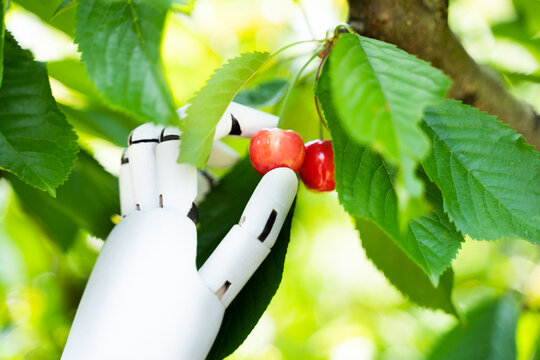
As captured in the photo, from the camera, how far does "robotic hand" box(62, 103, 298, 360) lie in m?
0.44

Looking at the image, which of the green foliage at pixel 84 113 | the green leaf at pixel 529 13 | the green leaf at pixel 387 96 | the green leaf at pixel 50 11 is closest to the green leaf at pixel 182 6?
the green leaf at pixel 387 96

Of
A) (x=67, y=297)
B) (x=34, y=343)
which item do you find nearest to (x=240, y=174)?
(x=67, y=297)

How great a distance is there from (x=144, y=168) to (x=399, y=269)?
0.33 metres

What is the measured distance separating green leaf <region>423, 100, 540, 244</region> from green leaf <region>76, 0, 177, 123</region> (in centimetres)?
23

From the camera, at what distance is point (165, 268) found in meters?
0.45

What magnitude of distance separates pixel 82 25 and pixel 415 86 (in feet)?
0.81

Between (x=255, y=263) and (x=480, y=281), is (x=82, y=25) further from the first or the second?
(x=480, y=281)

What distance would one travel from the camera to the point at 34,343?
1131 mm

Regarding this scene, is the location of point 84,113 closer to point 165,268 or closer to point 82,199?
point 82,199

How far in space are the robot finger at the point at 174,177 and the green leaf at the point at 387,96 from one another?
0.19 m

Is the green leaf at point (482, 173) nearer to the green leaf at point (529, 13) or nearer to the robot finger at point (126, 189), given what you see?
the robot finger at point (126, 189)

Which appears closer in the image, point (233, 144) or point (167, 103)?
point (167, 103)

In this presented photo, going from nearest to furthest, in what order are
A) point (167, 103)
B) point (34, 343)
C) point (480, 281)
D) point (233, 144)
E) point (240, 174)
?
1. point (167, 103)
2. point (240, 174)
3. point (233, 144)
4. point (34, 343)
5. point (480, 281)

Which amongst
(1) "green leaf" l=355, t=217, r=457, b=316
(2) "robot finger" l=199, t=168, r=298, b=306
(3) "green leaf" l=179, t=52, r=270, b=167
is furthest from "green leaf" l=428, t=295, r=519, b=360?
(3) "green leaf" l=179, t=52, r=270, b=167
